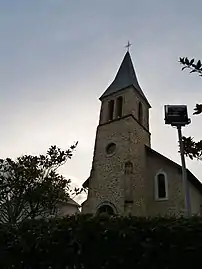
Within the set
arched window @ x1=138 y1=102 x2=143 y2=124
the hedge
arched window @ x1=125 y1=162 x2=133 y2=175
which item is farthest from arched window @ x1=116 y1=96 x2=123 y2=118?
the hedge

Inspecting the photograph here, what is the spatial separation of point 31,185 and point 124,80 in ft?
39.9

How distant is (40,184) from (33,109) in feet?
10.4

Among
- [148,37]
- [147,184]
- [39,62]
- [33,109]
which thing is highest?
[148,37]

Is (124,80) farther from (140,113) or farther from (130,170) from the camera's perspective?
(130,170)

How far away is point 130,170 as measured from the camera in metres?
17.8

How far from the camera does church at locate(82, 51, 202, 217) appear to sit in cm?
1702

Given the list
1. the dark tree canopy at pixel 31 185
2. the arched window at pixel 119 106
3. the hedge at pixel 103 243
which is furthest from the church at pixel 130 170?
the hedge at pixel 103 243

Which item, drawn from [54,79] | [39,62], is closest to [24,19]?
[39,62]

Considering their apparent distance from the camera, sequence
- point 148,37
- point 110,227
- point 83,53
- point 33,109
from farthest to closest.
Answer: point 33,109 < point 83,53 < point 148,37 < point 110,227

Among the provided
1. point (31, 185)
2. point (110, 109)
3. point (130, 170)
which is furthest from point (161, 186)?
point (31, 185)

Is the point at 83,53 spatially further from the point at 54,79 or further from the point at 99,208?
the point at 99,208

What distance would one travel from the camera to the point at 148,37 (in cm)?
1119

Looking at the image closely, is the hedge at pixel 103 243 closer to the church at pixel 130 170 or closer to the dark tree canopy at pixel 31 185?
the dark tree canopy at pixel 31 185

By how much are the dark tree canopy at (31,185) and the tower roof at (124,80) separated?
8993mm
